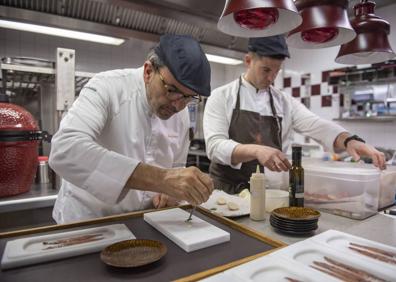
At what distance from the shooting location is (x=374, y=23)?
4.25 feet

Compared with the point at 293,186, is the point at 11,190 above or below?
below

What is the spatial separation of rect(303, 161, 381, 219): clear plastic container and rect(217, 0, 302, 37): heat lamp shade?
2.17 feet

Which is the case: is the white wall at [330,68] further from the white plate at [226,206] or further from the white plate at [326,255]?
the white plate at [326,255]

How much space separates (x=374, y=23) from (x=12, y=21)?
2205 mm

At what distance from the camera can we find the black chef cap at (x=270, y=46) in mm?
1784

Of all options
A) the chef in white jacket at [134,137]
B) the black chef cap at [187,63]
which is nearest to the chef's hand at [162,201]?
the chef in white jacket at [134,137]

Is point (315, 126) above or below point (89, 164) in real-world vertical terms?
above

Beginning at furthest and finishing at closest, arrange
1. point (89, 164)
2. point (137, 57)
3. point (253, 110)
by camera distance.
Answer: point (137, 57)
point (253, 110)
point (89, 164)

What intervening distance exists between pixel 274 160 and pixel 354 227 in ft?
1.35

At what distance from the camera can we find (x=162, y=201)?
1.36 m

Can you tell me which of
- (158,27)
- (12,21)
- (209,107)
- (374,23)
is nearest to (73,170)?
(209,107)

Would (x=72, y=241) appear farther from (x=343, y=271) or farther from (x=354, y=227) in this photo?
(x=354, y=227)

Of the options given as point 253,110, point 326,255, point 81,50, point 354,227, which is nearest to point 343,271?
point 326,255

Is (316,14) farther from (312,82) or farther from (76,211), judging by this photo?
(312,82)
